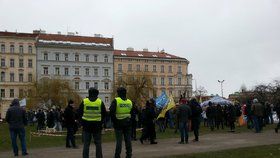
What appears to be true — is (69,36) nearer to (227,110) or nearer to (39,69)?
(39,69)

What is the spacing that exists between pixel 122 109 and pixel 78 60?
98944 millimetres

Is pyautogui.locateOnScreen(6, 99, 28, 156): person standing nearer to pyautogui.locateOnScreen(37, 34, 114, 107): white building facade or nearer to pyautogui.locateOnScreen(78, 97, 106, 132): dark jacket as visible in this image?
pyautogui.locateOnScreen(78, 97, 106, 132): dark jacket

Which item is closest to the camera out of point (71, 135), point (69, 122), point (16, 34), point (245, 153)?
point (245, 153)

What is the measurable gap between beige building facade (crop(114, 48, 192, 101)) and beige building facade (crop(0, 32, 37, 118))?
20.3 meters

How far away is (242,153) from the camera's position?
15445 mm

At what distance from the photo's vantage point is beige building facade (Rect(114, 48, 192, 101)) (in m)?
118

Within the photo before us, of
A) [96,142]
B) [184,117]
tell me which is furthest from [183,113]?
[96,142]

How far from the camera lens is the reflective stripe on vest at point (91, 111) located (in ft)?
43.7

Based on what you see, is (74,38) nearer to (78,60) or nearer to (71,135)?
(78,60)

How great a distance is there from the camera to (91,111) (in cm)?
1331

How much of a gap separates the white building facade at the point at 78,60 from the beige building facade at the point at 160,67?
366 cm

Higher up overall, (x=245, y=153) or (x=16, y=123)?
(x=16, y=123)

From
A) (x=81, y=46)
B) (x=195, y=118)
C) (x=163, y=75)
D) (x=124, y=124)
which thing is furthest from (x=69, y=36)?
(x=124, y=124)

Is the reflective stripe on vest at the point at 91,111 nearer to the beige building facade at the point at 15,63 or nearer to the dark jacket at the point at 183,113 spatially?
the dark jacket at the point at 183,113
